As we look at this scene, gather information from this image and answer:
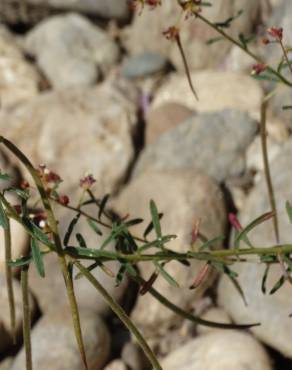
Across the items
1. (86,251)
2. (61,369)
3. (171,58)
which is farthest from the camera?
(171,58)

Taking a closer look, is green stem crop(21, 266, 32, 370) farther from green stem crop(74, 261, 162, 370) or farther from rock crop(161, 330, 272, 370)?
rock crop(161, 330, 272, 370)

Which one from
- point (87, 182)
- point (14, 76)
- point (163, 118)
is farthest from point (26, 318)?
point (14, 76)

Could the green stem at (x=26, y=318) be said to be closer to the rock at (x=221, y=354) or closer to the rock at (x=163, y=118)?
the rock at (x=221, y=354)

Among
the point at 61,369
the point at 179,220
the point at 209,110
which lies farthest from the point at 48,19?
the point at 61,369

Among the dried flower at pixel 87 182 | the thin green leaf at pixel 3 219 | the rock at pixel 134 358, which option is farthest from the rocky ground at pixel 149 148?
the thin green leaf at pixel 3 219

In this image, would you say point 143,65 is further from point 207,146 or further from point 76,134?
point 207,146

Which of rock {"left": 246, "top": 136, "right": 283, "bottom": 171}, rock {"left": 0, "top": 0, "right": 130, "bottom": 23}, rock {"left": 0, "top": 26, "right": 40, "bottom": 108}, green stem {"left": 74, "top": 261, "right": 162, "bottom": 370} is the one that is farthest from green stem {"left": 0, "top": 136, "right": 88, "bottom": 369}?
rock {"left": 0, "top": 0, "right": 130, "bottom": 23}

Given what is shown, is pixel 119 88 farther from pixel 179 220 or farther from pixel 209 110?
pixel 179 220
